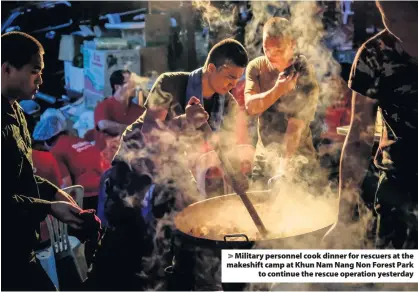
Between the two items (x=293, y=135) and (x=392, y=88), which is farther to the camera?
(x=293, y=135)

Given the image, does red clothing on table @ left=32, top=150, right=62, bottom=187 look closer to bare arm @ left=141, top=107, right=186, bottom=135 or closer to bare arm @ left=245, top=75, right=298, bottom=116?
bare arm @ left=141, top=107, right=186, bottom=135

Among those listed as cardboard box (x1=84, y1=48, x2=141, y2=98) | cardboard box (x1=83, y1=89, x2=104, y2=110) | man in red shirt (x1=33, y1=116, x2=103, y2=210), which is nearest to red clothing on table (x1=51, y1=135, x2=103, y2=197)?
man in red shirt (x1=33, y1=116, x2=103, y2=210)

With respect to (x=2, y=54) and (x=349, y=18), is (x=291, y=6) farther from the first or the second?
(x=2, y=54)

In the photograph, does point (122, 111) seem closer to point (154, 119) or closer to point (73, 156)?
point (154, 119)

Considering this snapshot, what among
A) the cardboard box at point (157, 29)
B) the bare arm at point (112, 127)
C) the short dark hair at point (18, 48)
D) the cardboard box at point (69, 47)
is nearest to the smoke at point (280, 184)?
the bare arm at point (112, 127)

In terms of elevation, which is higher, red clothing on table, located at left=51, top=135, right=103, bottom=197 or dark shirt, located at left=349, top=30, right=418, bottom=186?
dark shirt, located at left=349, top=30, right=418, bottom=186

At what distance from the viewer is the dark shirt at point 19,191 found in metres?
3.00

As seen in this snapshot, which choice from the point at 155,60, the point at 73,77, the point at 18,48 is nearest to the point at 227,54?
the point at 155,60

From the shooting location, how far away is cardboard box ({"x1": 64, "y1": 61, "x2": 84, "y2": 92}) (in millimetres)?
3076

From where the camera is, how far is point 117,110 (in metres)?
3.09

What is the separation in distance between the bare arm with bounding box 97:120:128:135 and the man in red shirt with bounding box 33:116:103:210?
0.47 ft

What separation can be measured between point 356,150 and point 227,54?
1.02 m

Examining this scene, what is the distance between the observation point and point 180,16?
3.04 m

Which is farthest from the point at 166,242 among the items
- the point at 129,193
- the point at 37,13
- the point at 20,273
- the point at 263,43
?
the point at 37,13
